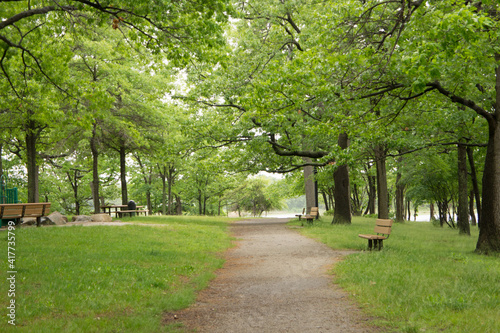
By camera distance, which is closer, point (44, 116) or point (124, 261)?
point (124, 261)

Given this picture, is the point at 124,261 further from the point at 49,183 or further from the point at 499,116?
the point at 49,183

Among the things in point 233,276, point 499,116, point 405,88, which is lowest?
point 233,276

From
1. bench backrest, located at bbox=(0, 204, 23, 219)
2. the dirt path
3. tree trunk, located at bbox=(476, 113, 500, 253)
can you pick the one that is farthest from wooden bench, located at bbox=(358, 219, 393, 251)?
bench backrest, located at bbox=(0, 204, 23, 219)

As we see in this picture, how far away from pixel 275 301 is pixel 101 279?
3.32m

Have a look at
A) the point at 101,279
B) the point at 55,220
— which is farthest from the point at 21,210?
the point at 101,279

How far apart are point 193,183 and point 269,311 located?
41.9 meters

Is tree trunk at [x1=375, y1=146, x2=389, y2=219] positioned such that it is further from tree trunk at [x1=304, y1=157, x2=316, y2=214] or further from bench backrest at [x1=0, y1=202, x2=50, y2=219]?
bench backrest at [x1=0, y1=202, x2=50, y2=219]

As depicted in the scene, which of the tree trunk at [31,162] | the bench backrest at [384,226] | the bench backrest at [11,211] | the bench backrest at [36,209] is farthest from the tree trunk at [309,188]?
the bench backrest at [11,211]

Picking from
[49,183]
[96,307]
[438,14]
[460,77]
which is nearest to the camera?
[96,307]

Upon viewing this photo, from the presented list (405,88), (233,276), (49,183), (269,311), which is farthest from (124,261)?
(49,183)

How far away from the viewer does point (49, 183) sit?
4106cm

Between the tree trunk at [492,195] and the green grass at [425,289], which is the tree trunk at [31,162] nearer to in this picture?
the green grass at [425,289]

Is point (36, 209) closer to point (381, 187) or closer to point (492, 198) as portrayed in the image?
point (492, 198)

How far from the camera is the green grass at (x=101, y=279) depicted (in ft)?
16.9
